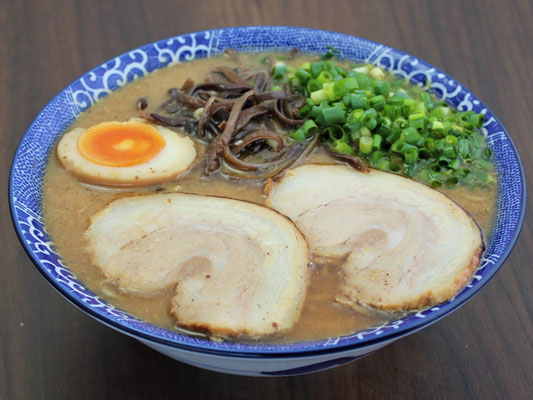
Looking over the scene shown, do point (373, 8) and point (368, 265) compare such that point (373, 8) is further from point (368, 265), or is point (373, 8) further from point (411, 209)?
point (368, 265)

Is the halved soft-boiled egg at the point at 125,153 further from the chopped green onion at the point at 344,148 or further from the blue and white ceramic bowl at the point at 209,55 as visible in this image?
the chopped green onion at the point at 344,148

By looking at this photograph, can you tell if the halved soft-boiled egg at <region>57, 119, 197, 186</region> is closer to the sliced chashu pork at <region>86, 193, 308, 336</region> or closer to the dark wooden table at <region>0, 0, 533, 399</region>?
the sliced chashu pork at <region>86, 193, 308, 336</region>

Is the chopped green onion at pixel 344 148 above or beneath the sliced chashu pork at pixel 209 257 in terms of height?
above

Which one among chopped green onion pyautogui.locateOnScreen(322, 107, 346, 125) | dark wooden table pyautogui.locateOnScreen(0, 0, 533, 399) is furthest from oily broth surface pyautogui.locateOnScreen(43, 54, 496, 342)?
dark wooden table pyautogui.locateOnScreen(0, 0, 533, 399)

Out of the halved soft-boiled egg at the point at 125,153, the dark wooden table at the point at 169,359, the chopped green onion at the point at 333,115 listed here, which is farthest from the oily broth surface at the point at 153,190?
the dark wooden table at the point at 169,359

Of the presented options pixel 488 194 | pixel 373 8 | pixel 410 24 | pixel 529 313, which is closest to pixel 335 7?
pixel 373 8

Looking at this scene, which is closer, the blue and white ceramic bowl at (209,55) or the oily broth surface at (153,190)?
the blue and white ceramic bowl at (209,55)

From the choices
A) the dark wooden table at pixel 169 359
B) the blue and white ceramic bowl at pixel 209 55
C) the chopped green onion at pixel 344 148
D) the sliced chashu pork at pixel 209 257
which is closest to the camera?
the blue and white ceramic bowl at pixel 209 55

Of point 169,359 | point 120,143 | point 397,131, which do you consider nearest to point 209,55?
point 120,143
